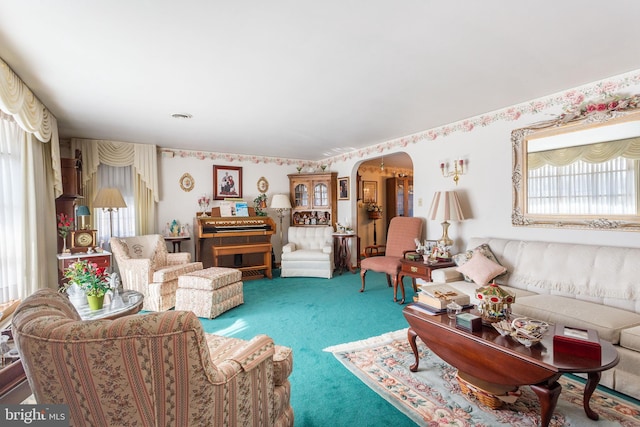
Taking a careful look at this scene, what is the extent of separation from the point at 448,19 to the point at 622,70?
1880 mm

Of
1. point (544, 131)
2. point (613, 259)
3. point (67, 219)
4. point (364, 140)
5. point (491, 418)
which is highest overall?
point (364, 140)

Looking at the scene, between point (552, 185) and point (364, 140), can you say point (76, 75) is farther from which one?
point (552, 185)

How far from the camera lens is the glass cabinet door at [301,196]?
6457 mm

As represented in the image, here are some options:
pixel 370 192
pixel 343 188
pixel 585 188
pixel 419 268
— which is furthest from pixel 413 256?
pixel 370 192

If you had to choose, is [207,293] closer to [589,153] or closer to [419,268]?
[419,268]

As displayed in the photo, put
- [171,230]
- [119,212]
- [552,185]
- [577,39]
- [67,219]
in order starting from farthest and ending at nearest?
[171,230] → [119,212] → [67,219] → [552,185] → [577,39]

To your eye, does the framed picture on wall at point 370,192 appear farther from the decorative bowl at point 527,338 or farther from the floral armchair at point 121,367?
the floral armchair at point 121,367

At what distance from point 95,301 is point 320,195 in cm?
450

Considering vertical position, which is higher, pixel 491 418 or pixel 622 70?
pixel 622 70

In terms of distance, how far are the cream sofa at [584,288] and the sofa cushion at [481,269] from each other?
10cm

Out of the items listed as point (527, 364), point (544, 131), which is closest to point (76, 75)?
point (527, 364)

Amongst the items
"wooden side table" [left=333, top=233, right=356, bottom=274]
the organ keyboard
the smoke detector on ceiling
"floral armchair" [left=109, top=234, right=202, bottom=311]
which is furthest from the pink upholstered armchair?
the smoke detector on ceiling

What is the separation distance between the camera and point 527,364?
1591 millimetres

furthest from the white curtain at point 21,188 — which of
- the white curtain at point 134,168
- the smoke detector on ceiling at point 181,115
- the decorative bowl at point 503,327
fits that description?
the decorative bowl at point 503,327
